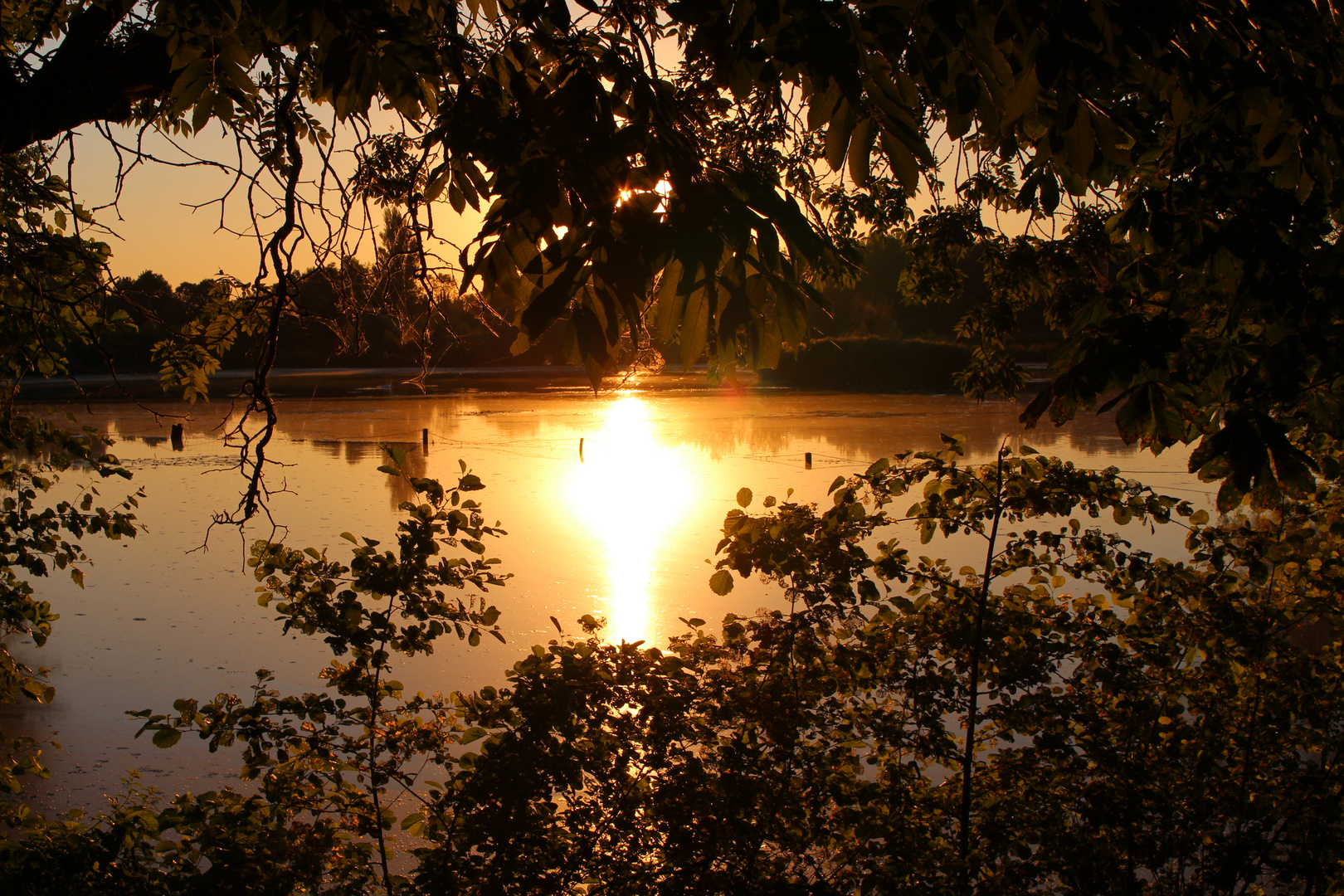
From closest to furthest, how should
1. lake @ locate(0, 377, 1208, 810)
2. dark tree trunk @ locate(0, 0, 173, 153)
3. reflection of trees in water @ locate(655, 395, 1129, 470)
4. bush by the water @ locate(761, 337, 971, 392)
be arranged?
dark tree trunk @ locate(0, 0, 173, 153) < lake @ locate(0, 377, 1208, 810) < reflection of trees in water @ locate(655, 395, 1129, 470) < bush by the water @ locate(761, 337, 971, 392)

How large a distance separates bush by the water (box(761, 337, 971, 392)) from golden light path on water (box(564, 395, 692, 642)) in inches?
508

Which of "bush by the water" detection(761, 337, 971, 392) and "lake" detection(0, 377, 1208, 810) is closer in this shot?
"lake" detection(0, 377, 1208, 810)

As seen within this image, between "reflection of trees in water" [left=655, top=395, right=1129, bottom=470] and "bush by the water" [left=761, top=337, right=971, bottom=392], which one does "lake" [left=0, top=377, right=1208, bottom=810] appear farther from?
"bush by the water" [left=761, top=337, right=971, bottom=392]

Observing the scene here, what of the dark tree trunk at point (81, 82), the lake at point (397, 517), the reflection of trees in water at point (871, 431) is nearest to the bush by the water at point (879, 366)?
the reflection of trees in water at point (871, 431)

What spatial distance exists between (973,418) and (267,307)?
14.0m

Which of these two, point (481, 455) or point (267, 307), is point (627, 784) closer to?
point (267, 307)

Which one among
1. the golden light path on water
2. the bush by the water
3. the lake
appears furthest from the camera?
the bush by the water

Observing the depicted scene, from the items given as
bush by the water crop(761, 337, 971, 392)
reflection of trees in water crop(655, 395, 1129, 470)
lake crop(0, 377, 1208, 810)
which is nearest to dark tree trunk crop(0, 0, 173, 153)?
lake crop(0, 377, 1208, 810)

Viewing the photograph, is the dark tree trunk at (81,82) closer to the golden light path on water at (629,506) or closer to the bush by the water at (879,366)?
the golden light path on water at (629,506)

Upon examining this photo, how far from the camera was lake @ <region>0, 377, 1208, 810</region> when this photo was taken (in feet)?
14.7

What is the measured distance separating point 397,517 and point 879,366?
20.9 m

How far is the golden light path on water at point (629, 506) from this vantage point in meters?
5.47

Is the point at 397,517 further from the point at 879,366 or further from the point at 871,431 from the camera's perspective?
the point at 879,366

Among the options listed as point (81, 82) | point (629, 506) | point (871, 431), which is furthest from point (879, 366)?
point (81, 82)
